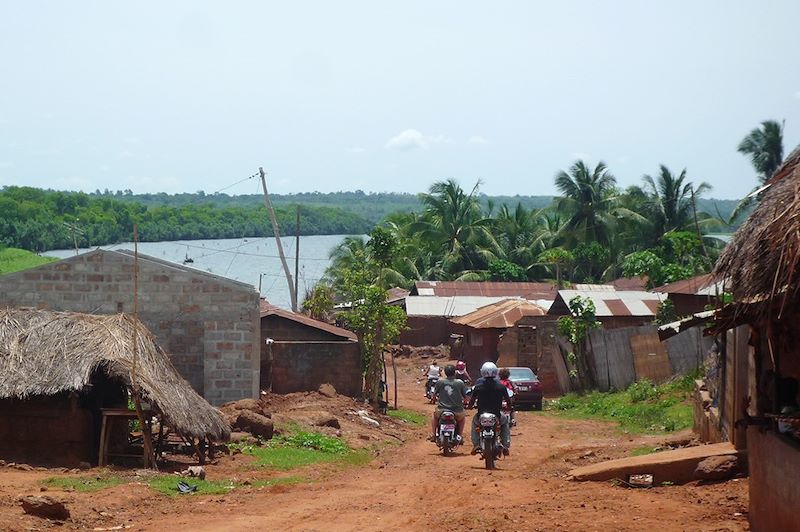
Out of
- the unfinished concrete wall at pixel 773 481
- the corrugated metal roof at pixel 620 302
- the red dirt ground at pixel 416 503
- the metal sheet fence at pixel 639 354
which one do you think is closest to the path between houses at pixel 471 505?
the red dirt ground at pixel 416 503

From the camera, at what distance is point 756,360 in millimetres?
9867

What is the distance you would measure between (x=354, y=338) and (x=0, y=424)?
44.5 feet

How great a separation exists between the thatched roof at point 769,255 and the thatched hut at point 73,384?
9777mm

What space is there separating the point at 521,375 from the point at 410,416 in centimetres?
363

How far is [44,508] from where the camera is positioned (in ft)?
34.9

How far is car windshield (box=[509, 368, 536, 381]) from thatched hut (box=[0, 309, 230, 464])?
12.7 meters

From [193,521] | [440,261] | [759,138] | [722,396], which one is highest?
[759,138]

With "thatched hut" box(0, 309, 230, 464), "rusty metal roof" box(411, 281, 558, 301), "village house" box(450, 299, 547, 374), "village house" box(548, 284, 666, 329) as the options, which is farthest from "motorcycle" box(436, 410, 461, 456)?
"rusty metal roof" box(411, 281, 558, 301)

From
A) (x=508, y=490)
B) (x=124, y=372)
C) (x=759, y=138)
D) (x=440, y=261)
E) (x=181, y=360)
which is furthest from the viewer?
(x=440, y=261)

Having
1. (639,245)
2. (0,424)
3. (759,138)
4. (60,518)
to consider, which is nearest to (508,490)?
(60,518)

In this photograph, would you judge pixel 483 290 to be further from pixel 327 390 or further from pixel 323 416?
pixel 323 416

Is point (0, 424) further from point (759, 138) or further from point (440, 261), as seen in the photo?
point (440, 261)

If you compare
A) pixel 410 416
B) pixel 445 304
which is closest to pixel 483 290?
pixel 445 304

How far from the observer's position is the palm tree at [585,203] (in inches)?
2247
